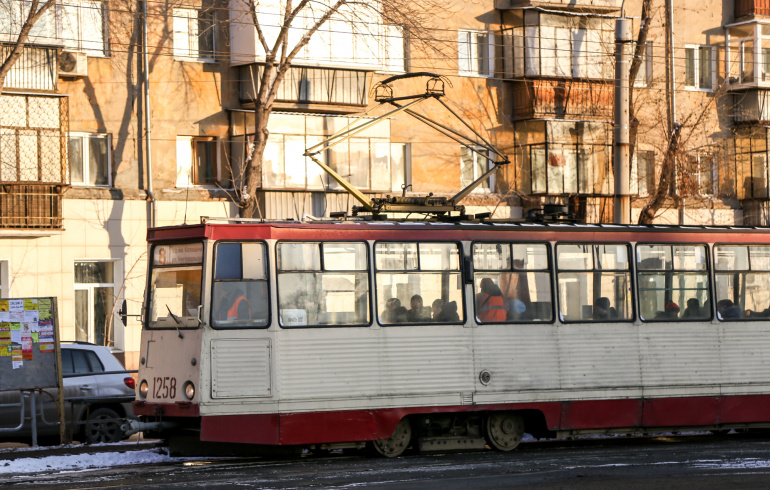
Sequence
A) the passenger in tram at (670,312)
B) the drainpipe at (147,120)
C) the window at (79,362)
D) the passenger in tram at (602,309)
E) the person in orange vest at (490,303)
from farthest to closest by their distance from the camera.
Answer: the drainpipe at (147,120) → the window at (79,362) → the passenger in tram at (670,312) → the passenger in tram at (602,309) → the person in orange vest at (490,303)

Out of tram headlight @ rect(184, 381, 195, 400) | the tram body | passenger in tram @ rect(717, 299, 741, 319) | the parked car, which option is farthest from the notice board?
passenger in tram @ rect(717, 299, 741, 319)

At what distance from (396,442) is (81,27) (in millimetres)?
16059

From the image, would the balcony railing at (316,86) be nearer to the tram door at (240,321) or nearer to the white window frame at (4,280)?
the white window frame at (4,280)

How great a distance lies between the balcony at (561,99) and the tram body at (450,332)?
16.6 metres

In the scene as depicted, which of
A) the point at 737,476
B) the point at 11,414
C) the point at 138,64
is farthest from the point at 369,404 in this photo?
the point at 138,64

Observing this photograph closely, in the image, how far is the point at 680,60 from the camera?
36125 millimetres

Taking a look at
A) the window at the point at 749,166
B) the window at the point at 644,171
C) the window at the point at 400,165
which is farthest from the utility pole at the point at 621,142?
the window at the point at 749,166

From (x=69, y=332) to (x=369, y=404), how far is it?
14.5 meters

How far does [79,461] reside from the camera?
46.2 feet

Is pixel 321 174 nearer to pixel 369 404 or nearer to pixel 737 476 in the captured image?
pixel 369 404

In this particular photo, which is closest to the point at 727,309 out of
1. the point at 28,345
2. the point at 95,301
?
the point at 28,345

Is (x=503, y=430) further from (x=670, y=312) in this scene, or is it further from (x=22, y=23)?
(x=22, y=23)

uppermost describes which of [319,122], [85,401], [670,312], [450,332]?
[319,122]

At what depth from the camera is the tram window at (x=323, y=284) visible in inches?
554
